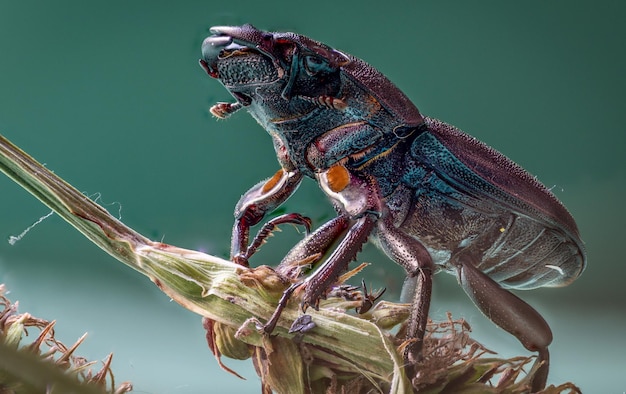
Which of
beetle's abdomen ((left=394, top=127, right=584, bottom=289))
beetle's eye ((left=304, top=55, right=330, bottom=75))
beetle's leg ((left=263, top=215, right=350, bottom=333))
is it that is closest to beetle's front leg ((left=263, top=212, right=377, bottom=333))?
beetle's leg ((left=263, top=215, right=350, bottom=333))

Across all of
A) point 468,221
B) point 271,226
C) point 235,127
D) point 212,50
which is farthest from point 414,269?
point 235,127

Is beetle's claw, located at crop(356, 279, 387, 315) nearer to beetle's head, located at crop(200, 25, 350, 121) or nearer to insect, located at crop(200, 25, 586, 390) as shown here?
insect, located at crop(200, 25, 586, 390)

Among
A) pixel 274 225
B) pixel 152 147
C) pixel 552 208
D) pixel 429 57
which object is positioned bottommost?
pixel 274 225

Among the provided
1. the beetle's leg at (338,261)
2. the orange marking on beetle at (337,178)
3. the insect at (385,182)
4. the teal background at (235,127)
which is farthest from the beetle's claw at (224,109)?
the teal background at (235,127)

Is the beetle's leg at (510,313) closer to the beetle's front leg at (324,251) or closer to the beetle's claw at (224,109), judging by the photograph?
the beetle's front leg at (324,251)

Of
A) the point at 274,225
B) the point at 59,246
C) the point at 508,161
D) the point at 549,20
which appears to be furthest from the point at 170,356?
the point at 549,20

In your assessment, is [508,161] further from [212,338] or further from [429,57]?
[429,57]

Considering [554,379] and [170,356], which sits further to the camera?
[170,356]

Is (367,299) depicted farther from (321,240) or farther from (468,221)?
(468,221)

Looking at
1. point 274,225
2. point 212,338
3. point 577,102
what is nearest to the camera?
point 212,338
